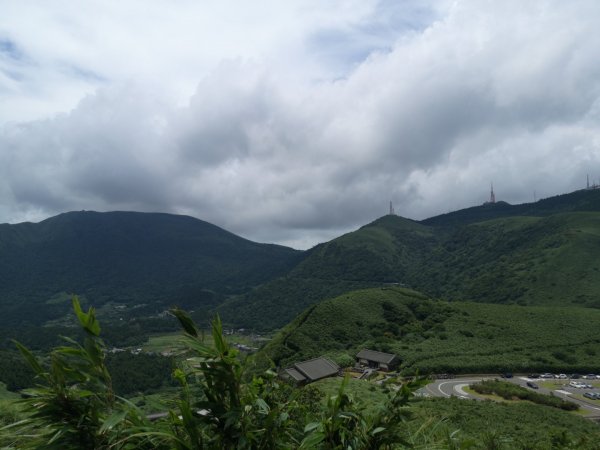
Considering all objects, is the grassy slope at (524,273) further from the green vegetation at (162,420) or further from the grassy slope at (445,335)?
the green vegetation at (162,420)

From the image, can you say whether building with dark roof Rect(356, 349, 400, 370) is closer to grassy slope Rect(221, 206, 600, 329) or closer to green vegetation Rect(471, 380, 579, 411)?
green vegetation Rect(471, 380, 579, 411)

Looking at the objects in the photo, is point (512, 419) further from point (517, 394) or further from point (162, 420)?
point (162, 420)

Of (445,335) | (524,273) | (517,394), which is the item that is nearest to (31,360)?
(517,394)

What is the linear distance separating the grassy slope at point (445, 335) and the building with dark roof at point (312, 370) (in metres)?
6.19

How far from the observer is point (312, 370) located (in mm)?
50281

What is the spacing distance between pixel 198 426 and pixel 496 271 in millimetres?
168643

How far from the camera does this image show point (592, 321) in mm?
75375

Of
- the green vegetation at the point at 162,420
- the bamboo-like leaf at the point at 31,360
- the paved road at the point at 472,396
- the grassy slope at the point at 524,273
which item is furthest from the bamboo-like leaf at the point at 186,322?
the grassy slope at the point at 524,273

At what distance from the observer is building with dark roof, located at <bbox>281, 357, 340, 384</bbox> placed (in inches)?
1884

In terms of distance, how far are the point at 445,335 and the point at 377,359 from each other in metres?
19.4

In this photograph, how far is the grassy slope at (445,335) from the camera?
6088 centimetres

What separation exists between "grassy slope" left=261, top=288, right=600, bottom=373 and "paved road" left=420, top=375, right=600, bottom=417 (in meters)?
2.89

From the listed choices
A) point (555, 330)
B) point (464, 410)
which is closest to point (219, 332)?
point (464, 410)

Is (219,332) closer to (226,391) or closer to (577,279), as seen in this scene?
(226,391)
